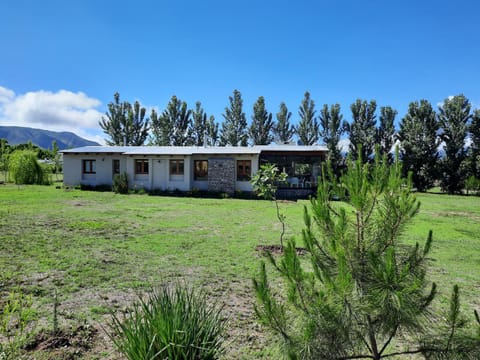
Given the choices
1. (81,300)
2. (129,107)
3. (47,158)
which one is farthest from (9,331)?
(129,107)

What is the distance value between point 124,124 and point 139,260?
38224 millimetres

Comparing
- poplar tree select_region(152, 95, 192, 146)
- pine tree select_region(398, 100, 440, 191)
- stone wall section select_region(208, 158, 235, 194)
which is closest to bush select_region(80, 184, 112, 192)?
stone wall section select_region(208, 158, 235, 194)

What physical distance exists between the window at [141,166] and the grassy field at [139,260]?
11145 mm

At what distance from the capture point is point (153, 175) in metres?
21.9

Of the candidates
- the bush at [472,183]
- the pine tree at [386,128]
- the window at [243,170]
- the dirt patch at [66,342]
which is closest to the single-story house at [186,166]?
the window at [243,170]

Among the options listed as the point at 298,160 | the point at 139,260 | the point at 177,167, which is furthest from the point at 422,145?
the point at 139,260

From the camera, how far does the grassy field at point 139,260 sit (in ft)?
11.6

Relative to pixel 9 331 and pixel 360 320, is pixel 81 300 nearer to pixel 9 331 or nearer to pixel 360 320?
pixel 9 331

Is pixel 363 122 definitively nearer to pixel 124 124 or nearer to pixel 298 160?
pixel 298 160

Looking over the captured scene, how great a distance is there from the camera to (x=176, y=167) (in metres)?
21.9

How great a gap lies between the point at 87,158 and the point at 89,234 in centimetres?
1799

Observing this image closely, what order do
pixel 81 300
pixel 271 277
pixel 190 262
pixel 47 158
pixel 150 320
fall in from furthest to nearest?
pixel 47 158
pixel 190 262
pixel 271 277
pixel 81 300
pixel 150 320

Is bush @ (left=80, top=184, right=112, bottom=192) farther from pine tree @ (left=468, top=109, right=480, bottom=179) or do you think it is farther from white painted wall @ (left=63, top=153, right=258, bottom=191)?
pine tree @ (left=468, top=109, right=480, bottom=179)

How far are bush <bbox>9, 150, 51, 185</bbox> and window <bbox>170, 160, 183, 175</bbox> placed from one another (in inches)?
460
